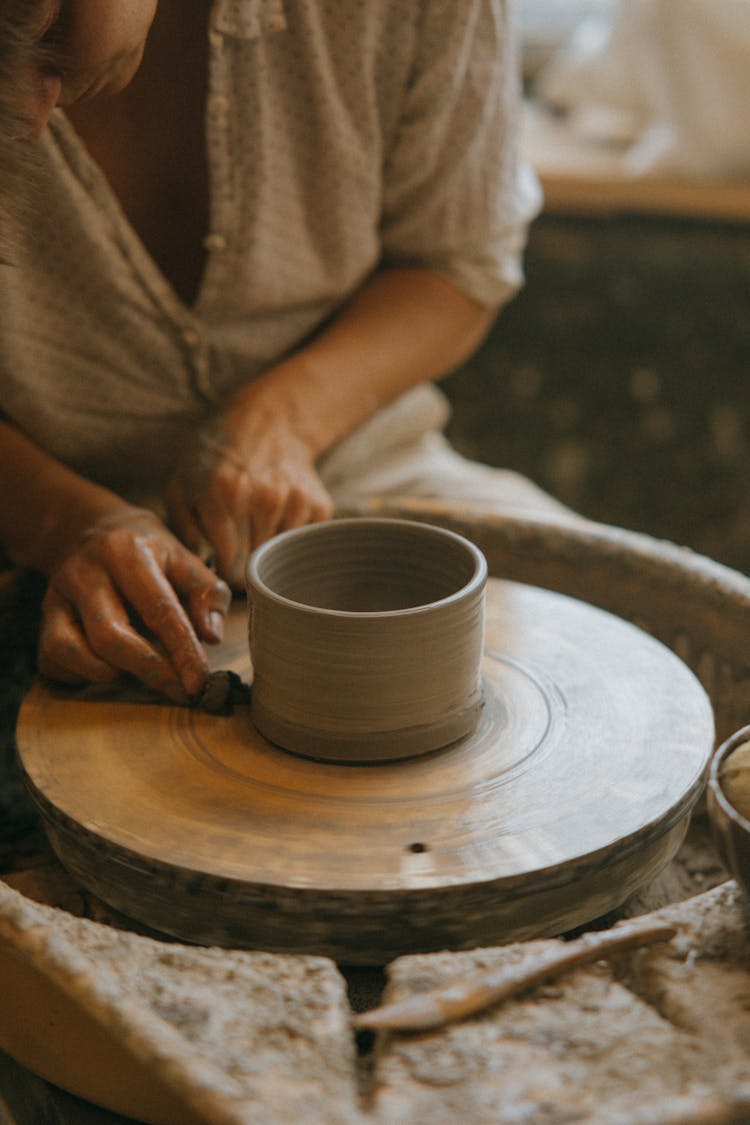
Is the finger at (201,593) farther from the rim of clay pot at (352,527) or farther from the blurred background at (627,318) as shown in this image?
the blurred background at (627,318)

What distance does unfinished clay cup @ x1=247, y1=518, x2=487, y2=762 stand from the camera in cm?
94

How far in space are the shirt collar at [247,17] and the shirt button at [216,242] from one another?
21 centimetres

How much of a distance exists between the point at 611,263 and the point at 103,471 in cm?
190

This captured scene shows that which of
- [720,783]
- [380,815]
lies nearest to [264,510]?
[380,815]

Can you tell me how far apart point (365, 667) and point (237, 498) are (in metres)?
0.36

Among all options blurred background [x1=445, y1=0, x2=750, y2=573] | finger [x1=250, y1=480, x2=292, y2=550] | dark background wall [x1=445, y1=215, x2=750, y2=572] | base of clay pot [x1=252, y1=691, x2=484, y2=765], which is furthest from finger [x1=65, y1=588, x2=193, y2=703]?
dark background wall [x1=445, y1=215, x2=750, y2=572]

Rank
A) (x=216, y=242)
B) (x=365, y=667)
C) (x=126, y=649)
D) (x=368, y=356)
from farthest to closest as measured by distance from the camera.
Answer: (x=368, y=356)
(x=216, y=242)
(x=126, y=649)
(x=365, y=667)

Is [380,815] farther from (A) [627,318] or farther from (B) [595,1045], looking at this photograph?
(A) [627,318]

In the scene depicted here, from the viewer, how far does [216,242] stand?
1.32m

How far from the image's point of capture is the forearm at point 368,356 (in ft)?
4.57

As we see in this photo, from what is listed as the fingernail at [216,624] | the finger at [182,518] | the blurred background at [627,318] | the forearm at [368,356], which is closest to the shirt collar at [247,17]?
the forearm at [368,356]

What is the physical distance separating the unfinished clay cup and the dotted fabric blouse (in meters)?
0.41

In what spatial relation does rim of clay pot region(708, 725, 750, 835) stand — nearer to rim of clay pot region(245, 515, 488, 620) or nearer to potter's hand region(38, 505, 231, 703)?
rim of clay pot region(245, 515, 488, 620)

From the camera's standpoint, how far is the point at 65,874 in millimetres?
1116
